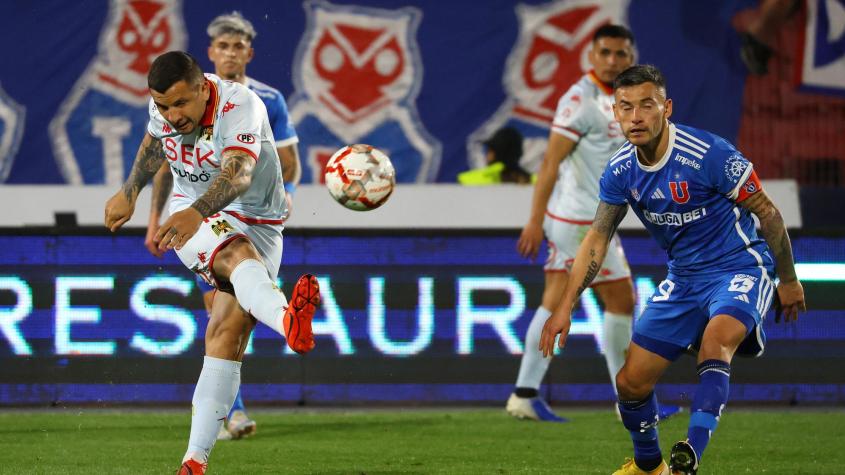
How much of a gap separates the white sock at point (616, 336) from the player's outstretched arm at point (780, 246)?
230cm

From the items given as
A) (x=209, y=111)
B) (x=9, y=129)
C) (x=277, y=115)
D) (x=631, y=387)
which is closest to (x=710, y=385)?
(x=631, y=387)

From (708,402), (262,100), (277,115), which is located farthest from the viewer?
(277,115)

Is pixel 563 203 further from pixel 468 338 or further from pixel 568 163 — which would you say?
pixel 468 338

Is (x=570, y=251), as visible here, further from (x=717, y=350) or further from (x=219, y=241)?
(x=219, y=241)

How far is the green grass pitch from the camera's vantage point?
5781 mm

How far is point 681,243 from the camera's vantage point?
Answer: 17.0 feet

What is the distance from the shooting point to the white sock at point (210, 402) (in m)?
4.84

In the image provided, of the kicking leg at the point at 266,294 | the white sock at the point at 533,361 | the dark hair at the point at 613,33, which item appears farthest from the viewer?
the white sock at the point at 533,361

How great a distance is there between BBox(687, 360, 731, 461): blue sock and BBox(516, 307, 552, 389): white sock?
2.63 m

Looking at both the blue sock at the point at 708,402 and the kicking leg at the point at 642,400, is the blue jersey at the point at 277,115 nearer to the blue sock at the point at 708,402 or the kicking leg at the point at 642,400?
the kicking leg at the point at 642,400

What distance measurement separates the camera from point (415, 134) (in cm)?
1191

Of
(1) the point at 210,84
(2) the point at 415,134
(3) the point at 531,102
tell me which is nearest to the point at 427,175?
(2) the point at 415,134

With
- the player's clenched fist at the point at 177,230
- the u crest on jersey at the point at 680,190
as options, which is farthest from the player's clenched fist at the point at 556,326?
the player's clenched fist at the point at 177,230

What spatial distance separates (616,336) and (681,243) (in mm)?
2180
